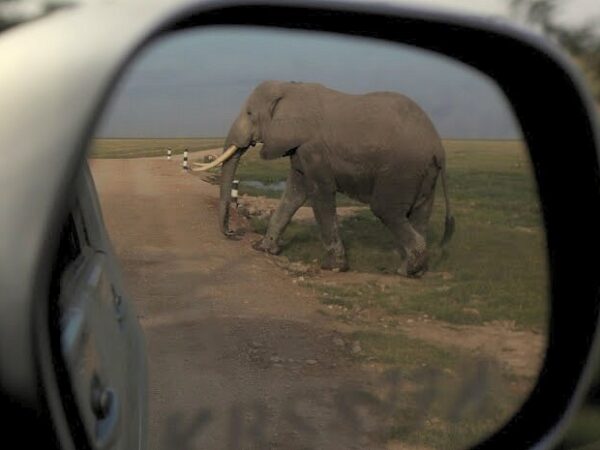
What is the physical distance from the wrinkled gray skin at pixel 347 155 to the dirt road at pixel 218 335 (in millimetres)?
100

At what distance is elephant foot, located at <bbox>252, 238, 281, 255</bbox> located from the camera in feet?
7.30

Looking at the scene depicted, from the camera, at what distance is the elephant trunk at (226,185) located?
6.03 ft

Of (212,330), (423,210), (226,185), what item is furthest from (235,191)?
(423,210)

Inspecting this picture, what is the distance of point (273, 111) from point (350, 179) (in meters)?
0.71

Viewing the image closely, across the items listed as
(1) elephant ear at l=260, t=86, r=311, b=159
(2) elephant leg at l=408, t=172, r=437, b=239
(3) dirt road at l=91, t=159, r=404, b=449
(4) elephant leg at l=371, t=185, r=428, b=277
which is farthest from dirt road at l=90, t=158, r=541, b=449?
(2) elephant leg at l=408, t=172, r=437, b=239

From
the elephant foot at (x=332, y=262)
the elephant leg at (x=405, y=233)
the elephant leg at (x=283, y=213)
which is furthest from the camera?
the elephant leg at (x=405, y=233)

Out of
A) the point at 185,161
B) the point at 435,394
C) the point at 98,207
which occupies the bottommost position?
the point at 435,394

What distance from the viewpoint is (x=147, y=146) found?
1.72 metres

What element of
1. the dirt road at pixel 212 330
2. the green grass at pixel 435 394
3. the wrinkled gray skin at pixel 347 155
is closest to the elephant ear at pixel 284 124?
the wrinkled gray skin at pixel 347 155

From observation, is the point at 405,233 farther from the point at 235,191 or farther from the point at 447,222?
the point at 235,191

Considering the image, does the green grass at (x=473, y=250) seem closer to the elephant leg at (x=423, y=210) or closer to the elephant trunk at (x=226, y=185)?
the elephant leg at (x=423, y=210)

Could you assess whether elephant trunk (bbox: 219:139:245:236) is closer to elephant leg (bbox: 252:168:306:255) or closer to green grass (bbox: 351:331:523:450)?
elephant leg (bbox: 252:168:306:255)

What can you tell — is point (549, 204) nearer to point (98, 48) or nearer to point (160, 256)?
point (160, 256)

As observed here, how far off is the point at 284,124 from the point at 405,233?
1.61ft
